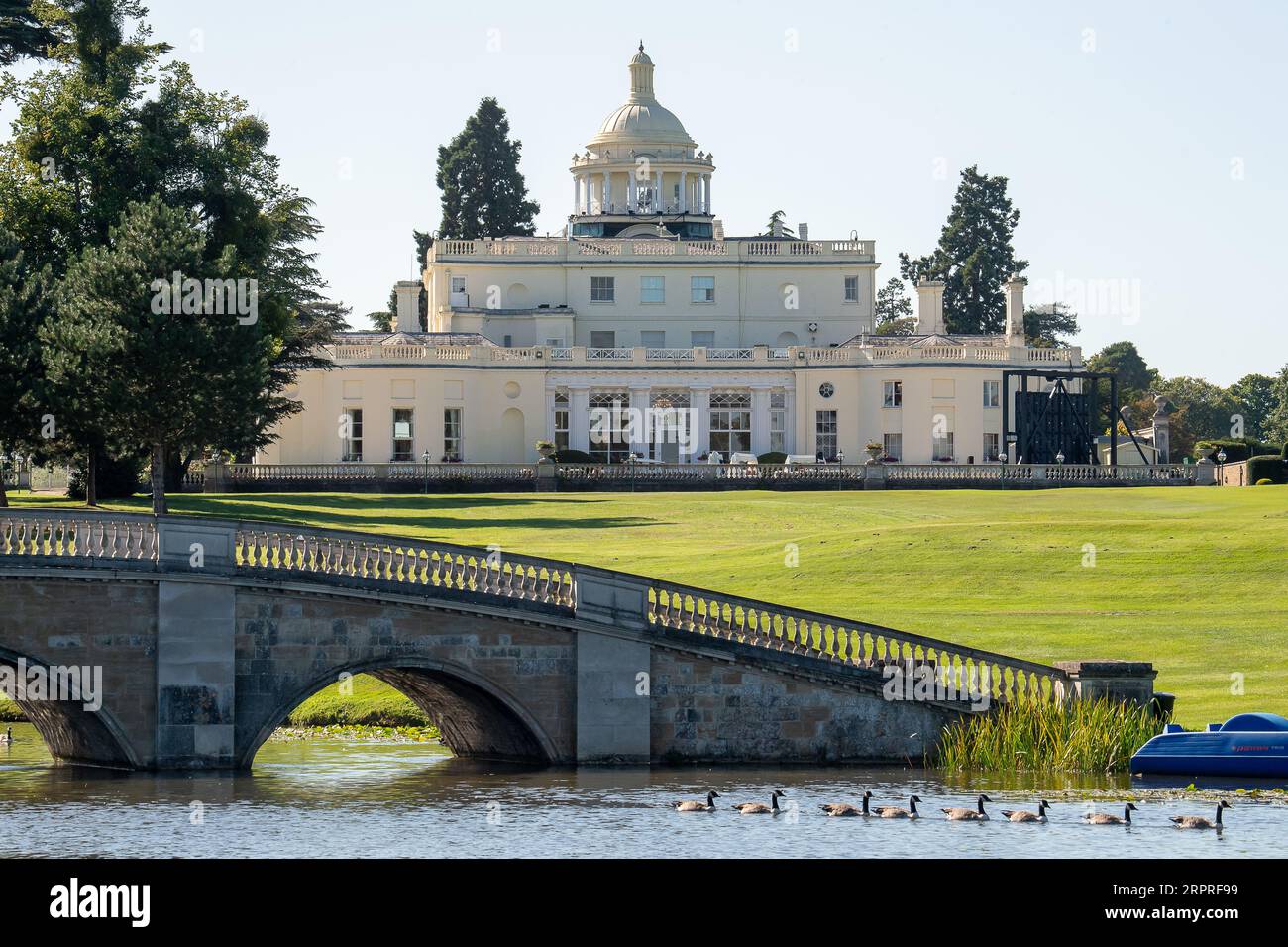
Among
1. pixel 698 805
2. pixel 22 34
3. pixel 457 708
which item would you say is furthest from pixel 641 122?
pixel 698 805

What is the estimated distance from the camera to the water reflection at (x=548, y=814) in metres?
29.5

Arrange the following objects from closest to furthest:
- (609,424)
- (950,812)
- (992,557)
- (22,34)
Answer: (950,812)
(992,557)
(22,34)
(609,424)

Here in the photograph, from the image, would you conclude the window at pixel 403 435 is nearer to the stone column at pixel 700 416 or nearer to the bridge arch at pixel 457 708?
the stone column at pixel 700 416

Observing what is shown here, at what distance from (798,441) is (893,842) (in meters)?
66.8

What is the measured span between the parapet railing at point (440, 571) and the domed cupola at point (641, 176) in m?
73.7

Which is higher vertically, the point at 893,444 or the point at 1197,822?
the point at 893,444

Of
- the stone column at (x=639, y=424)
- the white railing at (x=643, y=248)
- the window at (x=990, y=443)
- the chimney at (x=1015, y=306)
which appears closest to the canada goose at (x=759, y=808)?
the stone column at (x=639, y=424)

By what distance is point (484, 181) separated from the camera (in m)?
129

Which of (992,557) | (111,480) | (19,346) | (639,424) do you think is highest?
(19,346)

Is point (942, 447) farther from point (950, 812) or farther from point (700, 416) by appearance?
point (950, 812)

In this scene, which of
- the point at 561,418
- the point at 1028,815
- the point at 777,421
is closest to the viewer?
the point at 1028,815

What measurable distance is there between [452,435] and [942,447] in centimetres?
2107

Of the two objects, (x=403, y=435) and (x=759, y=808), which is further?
(x=403, y=435)
